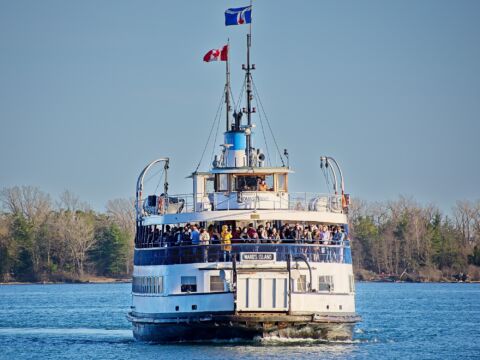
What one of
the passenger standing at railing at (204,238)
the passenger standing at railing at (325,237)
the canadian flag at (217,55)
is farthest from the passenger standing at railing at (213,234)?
the canadian flag at (217,55)

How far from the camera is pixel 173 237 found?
5122 cm

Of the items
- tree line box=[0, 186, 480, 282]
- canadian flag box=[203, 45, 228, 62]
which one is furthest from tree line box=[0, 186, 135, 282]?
canadian flag box=[203, 45, 228, 62]

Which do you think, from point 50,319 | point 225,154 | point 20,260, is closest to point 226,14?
point 225,154

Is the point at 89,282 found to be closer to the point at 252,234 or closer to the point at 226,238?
the point at 252,234

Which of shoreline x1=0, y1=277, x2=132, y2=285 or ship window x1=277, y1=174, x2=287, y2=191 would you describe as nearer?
ship window x1=277, y1=174, x2=287, y2=191

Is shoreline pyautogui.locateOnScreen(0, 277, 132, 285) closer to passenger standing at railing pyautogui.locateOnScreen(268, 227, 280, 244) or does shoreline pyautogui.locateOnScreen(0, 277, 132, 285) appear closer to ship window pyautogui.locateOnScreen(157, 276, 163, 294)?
ship window pyautogui.locateOnScreen(157, 276, 163, 294)

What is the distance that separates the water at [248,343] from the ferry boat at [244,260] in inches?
36.5

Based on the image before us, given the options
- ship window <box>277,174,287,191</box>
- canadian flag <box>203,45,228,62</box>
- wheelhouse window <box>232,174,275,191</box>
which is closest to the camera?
wheelhouse window <box>232,174,275,191</box>

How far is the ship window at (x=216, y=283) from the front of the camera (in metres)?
49.2

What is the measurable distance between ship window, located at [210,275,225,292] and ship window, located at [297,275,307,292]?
9.83 ft

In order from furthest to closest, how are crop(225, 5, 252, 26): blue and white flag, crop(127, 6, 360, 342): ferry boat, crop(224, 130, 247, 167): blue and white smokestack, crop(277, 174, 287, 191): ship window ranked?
crop(225, 5, 252, 26): blue and white flag
crop(224, 130, 247, 167): blue and white smokestack
crop(277, 174, 287, 191): ship window
crop(127, 6, 360, 342): ferry boat

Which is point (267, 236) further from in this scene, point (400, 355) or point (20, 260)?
point (20, 260)

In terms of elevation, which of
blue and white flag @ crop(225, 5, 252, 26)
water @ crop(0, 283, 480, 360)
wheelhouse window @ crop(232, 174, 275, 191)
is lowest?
water @ crop(0, 283, 480, 360)

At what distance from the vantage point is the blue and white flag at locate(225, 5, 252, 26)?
56281mm
